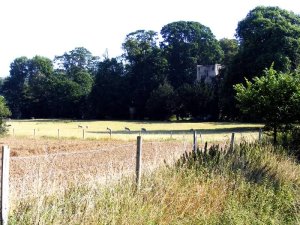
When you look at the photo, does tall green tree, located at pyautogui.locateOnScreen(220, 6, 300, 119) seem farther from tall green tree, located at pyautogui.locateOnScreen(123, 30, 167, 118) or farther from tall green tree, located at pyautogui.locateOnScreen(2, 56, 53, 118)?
tall green tree, located at pyautogui.locateOnScreen(2, 56, 53, 118)

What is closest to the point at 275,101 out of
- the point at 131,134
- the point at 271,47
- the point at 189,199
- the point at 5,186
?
the point at 189,199

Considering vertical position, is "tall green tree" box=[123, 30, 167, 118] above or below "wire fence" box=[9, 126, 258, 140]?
above

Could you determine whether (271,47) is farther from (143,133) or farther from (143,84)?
(143,84)

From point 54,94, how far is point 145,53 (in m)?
23.8

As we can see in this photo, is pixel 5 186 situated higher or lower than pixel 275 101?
lower

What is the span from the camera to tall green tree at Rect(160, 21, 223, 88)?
309 feet

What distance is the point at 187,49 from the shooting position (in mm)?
93938

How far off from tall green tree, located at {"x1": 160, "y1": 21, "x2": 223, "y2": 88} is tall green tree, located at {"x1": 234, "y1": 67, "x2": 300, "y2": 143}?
3076 inches

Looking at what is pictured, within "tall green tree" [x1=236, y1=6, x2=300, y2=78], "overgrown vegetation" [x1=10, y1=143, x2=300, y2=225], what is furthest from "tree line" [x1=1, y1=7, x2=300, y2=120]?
"overgrown vegetation" [x1=10, y1=143, x2=300, y2=225]

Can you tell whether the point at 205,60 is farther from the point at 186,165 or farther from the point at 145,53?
the point at 186,165

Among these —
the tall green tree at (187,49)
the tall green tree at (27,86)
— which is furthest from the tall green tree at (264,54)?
the tall green tree at (27,86)

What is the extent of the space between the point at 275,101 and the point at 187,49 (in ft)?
261

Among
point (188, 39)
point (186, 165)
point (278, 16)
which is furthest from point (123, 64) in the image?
point (186, 165)

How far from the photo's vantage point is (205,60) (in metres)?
96.5
